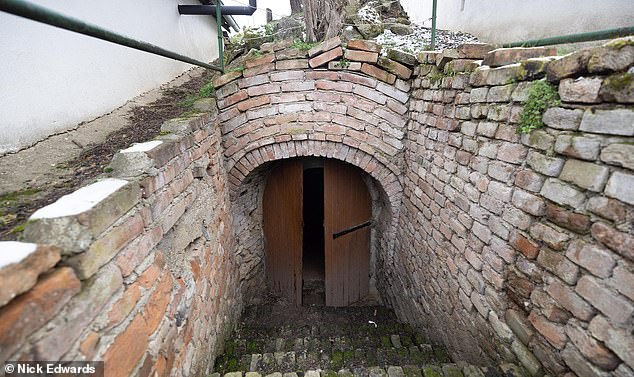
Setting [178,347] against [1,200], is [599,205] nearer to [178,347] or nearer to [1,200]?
[178,347]

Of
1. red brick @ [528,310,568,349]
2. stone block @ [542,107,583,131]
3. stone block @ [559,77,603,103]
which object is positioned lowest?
red brick @ [528,310,568,349]

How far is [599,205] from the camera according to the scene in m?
1.51

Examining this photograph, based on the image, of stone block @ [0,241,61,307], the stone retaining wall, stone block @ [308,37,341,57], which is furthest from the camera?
stone block @ [308,37,341,57]

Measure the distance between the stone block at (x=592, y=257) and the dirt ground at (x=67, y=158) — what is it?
257 centimetres

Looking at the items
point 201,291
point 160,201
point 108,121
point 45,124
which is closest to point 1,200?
point 160,201

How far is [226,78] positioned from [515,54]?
8.75 feet

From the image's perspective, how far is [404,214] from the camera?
3.93 metres

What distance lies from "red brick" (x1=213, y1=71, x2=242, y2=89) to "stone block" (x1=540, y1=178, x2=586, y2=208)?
9.71 feet

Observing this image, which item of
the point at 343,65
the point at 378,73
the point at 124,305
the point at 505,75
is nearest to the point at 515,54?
the point at 505,75

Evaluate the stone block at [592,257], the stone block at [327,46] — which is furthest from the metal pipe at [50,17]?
the stone block at [592,257]

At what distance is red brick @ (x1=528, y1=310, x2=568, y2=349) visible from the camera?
1731 millimetres

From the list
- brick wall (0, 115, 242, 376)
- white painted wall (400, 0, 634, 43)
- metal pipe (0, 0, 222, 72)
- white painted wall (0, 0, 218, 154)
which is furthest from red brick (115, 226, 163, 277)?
white painted wall (400, 0, 634, 43)

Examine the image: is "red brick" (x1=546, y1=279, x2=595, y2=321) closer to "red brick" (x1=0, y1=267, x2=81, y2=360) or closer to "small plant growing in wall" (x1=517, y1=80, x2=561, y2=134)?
"small plant growing in wall" (x1=517, y1=80, x2=561, y2=134)

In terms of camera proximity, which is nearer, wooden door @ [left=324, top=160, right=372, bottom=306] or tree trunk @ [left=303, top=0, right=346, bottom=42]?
tree trunk @ [left=303, top=0, right=346, bottom=42]
